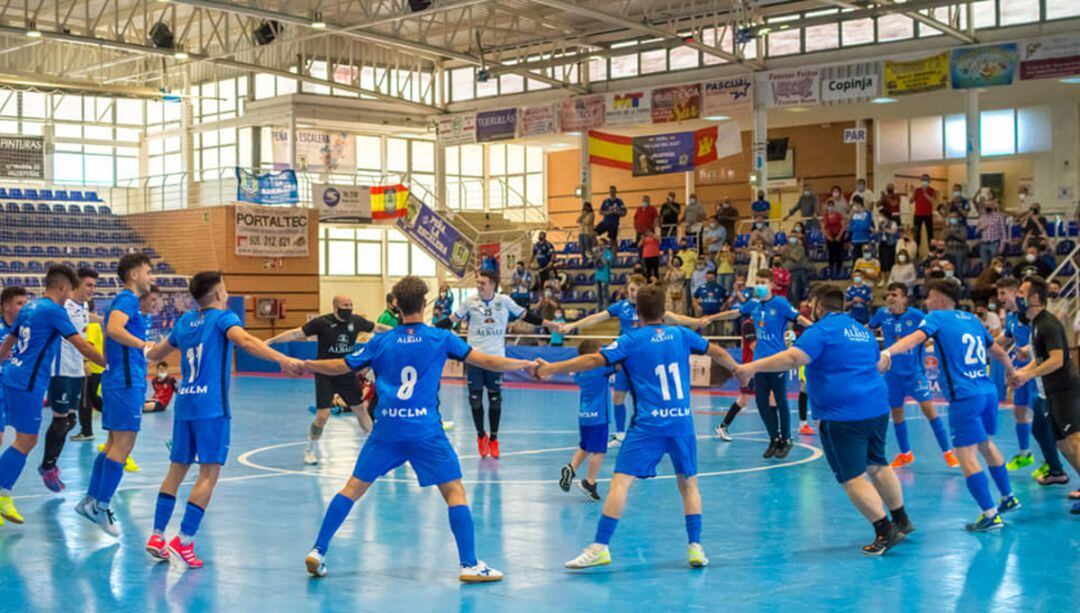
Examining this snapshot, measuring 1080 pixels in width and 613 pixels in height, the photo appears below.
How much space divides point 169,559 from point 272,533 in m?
1.25

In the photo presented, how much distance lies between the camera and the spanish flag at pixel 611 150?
36656mm

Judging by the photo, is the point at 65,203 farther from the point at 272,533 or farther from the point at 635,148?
the point at 272,533

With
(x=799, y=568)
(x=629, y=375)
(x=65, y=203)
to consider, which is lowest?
(x=799, y=568)

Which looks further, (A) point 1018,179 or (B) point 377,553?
(A) point 1018,179

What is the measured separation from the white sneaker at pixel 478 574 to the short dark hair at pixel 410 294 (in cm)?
170

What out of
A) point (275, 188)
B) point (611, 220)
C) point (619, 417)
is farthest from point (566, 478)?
point (275, 188)

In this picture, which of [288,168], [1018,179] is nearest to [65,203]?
[288,168]

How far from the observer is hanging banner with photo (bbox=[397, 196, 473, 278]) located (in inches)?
1506

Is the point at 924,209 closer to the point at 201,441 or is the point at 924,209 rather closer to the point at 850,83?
the point at 850,83

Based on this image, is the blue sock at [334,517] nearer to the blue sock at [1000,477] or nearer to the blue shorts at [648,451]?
the blue shorts at [648,451]

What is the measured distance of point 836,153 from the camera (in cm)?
3950

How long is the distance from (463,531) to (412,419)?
31.6 inches

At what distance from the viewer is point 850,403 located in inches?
356

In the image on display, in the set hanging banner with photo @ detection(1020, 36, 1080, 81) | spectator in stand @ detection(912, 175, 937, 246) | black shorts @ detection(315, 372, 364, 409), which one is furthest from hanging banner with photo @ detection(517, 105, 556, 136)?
black shorts @ detection(315, 372, 364, 409)
